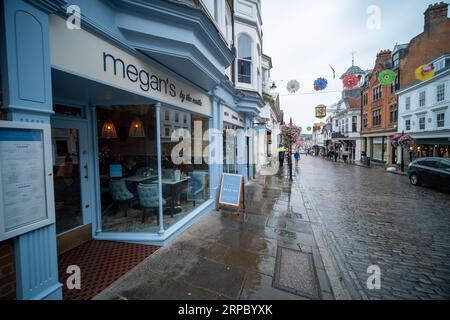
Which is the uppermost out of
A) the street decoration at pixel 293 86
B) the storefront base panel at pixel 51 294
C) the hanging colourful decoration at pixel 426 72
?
the hanging colourful decoration at pixel 426 72

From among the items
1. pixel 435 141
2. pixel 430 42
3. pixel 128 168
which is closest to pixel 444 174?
pixel 435 141

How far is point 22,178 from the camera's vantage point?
206cm

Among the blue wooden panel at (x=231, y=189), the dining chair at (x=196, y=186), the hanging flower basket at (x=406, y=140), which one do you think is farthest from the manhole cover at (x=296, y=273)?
the hanging flower basket at (x=406, y=140)

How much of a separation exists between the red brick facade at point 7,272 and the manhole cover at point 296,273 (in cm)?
315

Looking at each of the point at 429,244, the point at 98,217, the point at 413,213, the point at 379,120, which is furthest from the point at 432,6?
the point at 98,217

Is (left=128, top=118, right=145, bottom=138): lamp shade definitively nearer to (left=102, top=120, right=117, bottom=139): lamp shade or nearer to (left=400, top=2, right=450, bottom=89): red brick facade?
(left=102, top=120, right=117, bottom=139): lamp shade

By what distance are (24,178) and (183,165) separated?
5357 millimetres

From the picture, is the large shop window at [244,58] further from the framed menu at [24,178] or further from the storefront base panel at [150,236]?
the framed menu at [24,178]

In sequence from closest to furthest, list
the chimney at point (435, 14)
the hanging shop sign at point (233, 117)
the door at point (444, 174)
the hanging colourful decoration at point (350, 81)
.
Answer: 1. the hanging shop sign at point (233, 117)
2. the door at point (444, 174)
3. the hanging colourful decoration at point (350, 81)
4. the chimney at point (435, 14)

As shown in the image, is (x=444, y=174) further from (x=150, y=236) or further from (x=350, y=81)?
(x=150, y=236)

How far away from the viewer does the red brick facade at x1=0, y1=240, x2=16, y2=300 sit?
1.95m

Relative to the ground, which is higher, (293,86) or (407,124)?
(293,86)

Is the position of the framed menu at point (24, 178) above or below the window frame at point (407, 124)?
below

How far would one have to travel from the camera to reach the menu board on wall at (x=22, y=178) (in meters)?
1.93
